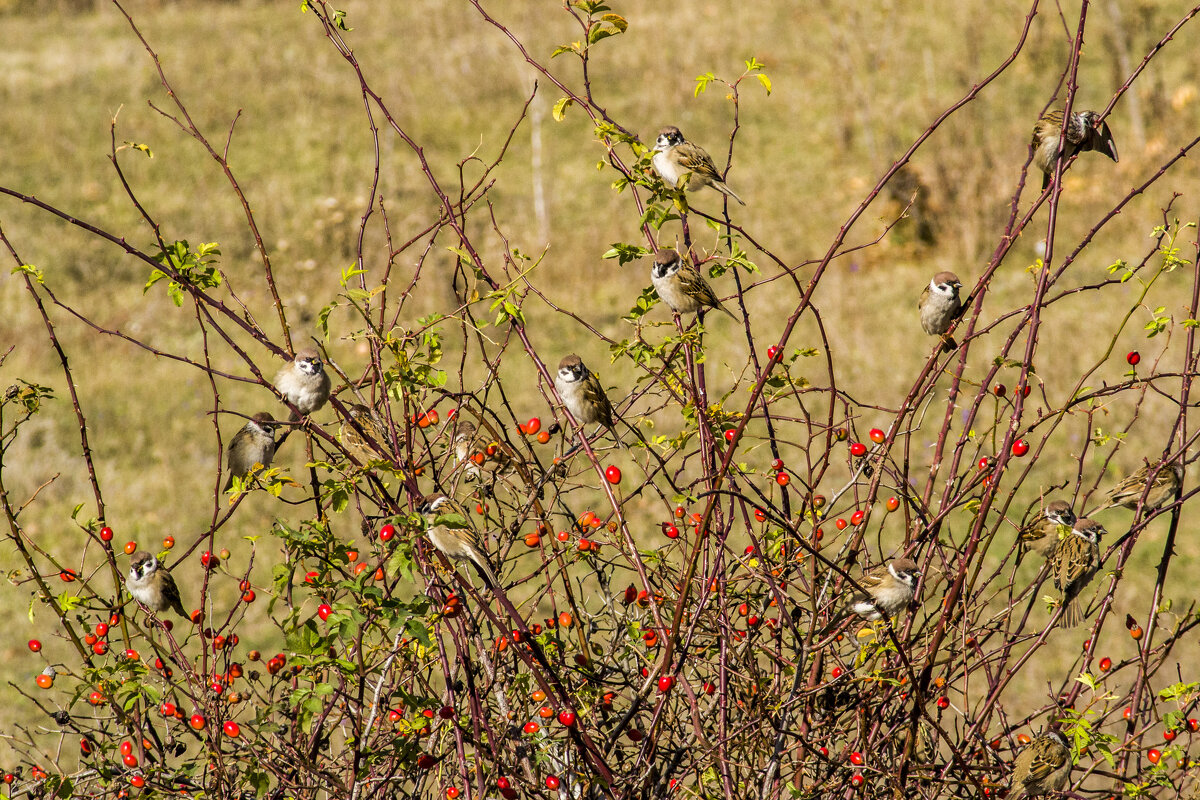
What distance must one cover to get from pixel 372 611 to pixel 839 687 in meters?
1.29

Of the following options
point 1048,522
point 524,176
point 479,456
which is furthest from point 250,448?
point 524,176

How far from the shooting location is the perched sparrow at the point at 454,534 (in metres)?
2.10

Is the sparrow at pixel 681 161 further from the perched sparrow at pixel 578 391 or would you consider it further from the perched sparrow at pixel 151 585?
the perched sparrow at pixel 151 585

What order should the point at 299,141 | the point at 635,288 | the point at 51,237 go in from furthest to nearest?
the point at 299,141 < the point at 51,237 < the point at 635,288

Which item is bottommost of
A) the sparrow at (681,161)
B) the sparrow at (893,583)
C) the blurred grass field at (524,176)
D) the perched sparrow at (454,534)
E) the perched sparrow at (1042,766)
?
the perched sparrow at (1042,766)

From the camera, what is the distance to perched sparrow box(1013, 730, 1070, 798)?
2672 millimetres

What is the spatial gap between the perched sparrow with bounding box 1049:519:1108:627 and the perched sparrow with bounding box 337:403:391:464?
1.73m

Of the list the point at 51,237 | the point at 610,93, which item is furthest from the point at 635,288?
the point at 51,237

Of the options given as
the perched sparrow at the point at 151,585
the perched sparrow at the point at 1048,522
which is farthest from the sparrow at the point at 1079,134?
the perched sparrow at the point at 151,585

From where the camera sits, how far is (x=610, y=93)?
59.0 ft

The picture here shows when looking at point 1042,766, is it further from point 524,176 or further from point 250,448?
point 524,176

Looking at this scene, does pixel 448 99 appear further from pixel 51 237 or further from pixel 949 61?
pixel 949 61

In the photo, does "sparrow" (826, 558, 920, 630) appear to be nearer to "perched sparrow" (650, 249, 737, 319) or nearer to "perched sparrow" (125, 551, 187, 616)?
"perched sparrow" (650, 249, 737, 319)

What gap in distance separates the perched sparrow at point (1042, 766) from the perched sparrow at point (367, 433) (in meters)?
1.83
